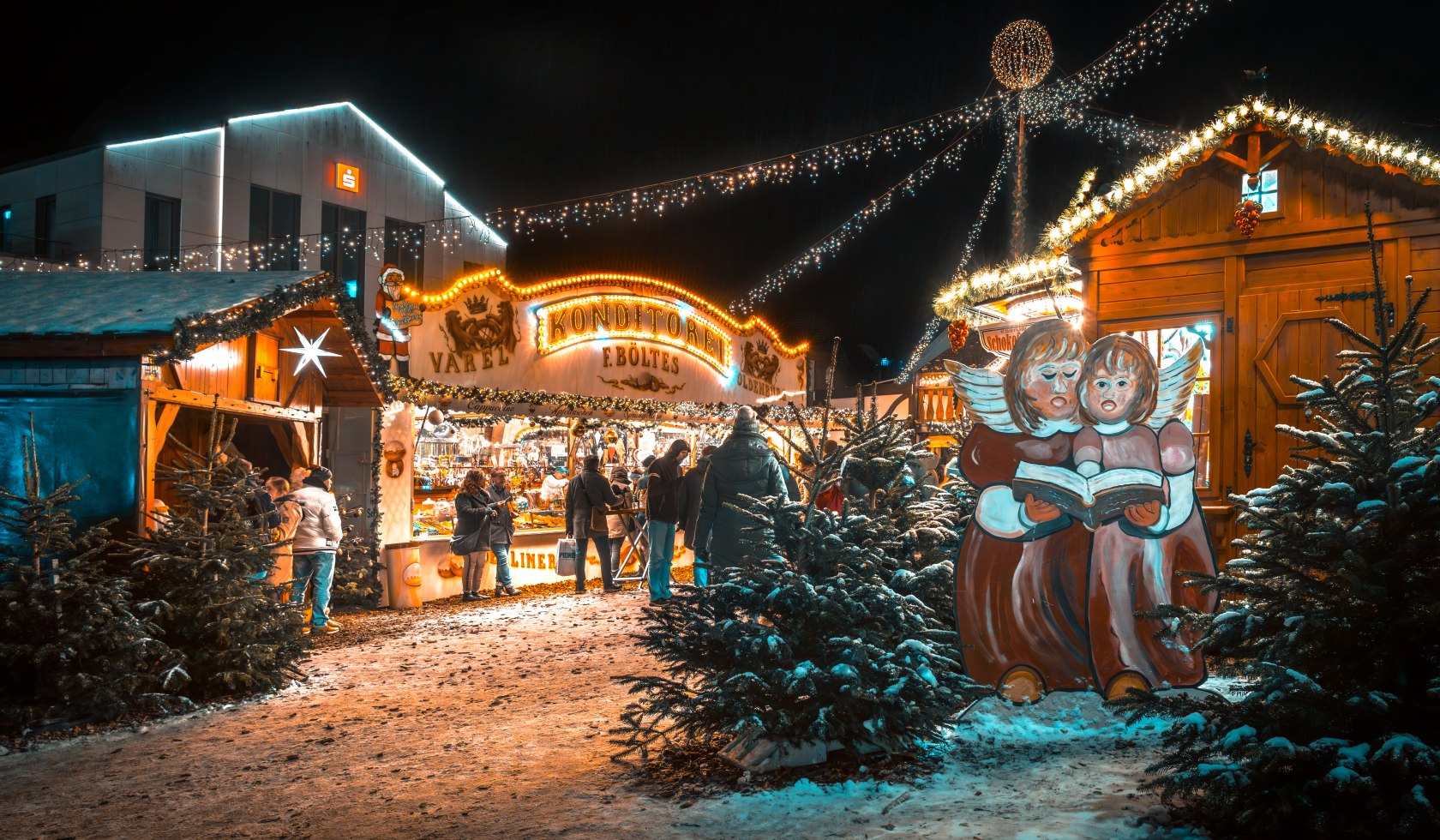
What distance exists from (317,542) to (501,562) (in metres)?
3.98

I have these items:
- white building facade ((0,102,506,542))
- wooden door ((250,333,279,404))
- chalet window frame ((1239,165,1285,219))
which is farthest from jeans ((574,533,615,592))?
chalet window frame ((1239,165,1285,219))

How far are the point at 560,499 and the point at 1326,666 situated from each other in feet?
46.4

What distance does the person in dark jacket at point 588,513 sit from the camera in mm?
14719

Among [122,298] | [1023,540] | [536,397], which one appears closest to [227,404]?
[122,298]

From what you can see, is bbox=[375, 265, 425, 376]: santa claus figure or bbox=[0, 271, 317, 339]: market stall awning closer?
bbox=[0, 271, 317, 339]: market stall awning

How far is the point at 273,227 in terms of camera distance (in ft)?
73.8

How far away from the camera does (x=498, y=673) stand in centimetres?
896

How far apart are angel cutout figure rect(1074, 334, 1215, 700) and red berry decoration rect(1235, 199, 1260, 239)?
3.81m

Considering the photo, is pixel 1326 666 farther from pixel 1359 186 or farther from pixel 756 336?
pixel 756 336

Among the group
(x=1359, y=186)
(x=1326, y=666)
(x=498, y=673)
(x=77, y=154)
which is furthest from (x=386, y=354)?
(x=1326, y=666)

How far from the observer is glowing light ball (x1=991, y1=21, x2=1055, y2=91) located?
1461 centimetres

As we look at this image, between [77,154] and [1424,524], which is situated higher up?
[77,154]

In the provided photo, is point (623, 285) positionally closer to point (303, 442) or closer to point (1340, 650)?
point (303, 442)

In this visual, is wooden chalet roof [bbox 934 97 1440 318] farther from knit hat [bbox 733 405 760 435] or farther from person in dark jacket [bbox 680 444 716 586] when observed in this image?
person in dark jacket [bbox 680 444 716 586]
